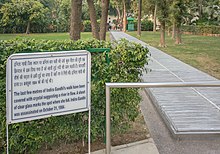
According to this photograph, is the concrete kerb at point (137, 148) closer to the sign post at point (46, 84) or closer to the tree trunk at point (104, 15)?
the sign post at point (46, 84)

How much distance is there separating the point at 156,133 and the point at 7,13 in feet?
132

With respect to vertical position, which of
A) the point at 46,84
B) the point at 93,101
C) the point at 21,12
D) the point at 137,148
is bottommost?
the point at 137,148

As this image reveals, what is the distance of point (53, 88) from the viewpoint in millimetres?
3357

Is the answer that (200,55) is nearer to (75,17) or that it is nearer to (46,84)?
(75,17)

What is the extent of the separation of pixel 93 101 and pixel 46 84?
0.95 meters

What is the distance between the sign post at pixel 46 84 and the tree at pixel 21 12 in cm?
4048

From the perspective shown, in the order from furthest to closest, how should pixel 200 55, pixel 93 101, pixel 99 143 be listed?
pixel 200 55 < pixel 99 143 < pixel 93 101

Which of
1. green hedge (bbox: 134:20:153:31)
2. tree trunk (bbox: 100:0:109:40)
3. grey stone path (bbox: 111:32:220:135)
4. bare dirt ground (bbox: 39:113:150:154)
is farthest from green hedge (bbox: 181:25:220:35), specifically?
bare dirt ground (bbox: 39:113:150:154)

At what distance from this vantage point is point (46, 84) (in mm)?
3316

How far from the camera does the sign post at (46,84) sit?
3.16 metres

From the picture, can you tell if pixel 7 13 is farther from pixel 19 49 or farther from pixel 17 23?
pixel 19 49

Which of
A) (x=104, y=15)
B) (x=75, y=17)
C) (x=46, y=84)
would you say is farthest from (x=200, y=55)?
(x=46, y=84)

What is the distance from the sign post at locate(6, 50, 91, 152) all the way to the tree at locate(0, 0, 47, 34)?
40.5 m

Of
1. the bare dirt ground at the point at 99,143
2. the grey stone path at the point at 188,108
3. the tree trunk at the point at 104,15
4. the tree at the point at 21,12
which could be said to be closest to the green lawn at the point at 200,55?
the grey stone path at the point at 188,108
